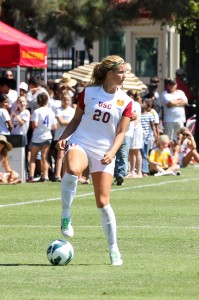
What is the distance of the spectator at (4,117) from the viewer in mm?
23875

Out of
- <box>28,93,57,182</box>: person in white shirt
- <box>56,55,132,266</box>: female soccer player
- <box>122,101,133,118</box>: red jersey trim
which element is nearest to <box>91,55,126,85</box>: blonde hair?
<box>56,55,132,266</box>: female soccer player

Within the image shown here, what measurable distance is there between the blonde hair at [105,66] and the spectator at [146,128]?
→ 15259mm

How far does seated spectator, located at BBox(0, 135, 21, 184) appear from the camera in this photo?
75.0 feet

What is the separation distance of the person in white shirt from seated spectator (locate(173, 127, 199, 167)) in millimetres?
4444

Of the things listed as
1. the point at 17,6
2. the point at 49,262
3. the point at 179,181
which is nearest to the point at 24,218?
the point at 49,262

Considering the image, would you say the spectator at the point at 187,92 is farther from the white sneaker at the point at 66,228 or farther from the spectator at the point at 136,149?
the white sneaker at the point at 66,228

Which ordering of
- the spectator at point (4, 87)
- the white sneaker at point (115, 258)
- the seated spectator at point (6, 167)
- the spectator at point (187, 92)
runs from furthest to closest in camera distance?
the spectator at point (187, 92) < the spectator at point (4, 87) < the seated spectator at point (6, 167) < the white sneaker at point (115, 258)

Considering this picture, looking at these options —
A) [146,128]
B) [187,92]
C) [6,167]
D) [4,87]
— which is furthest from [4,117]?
[187,92]

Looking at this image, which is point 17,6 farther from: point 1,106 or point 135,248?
point 135,248

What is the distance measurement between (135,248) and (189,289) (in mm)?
3122

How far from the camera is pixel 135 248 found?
42.3ft

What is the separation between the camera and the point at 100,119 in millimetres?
11594

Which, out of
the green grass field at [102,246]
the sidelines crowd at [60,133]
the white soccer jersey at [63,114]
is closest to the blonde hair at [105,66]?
the green grass field at [102,246]

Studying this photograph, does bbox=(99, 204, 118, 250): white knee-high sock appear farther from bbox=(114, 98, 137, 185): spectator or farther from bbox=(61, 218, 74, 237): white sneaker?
bbox=(114, 98, 137, 185): spectator
